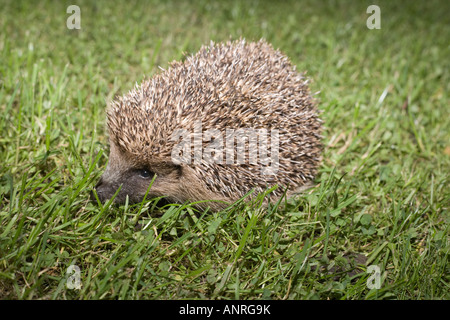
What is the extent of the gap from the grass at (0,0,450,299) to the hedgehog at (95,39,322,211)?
0.18 meters

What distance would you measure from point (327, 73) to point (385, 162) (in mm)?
1522

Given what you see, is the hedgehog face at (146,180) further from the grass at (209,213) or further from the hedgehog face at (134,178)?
the grass at (209,213)

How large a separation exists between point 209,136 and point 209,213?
0.64 m

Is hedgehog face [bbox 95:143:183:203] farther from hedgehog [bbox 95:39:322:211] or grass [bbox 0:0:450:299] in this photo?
grass [bbox 0:0:450:299]

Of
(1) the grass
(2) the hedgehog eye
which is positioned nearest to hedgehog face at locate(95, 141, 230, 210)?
(2) the hedgehog eye

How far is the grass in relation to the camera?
95.7 inches

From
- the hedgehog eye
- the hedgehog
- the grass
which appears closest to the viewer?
the grass

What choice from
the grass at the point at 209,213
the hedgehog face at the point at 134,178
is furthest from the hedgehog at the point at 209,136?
the grass at the point at 209,213

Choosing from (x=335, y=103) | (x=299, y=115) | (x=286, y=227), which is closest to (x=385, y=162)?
(x=335, y=103)

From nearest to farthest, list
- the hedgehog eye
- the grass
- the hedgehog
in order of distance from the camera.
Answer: the grass → the hedgehog → the hedgehog eye

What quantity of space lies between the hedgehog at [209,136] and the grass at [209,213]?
0.18 metres

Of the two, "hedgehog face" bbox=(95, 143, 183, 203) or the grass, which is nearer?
the grass

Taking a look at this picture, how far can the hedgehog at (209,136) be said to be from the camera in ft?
9.11

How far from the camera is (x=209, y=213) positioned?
119 inches
